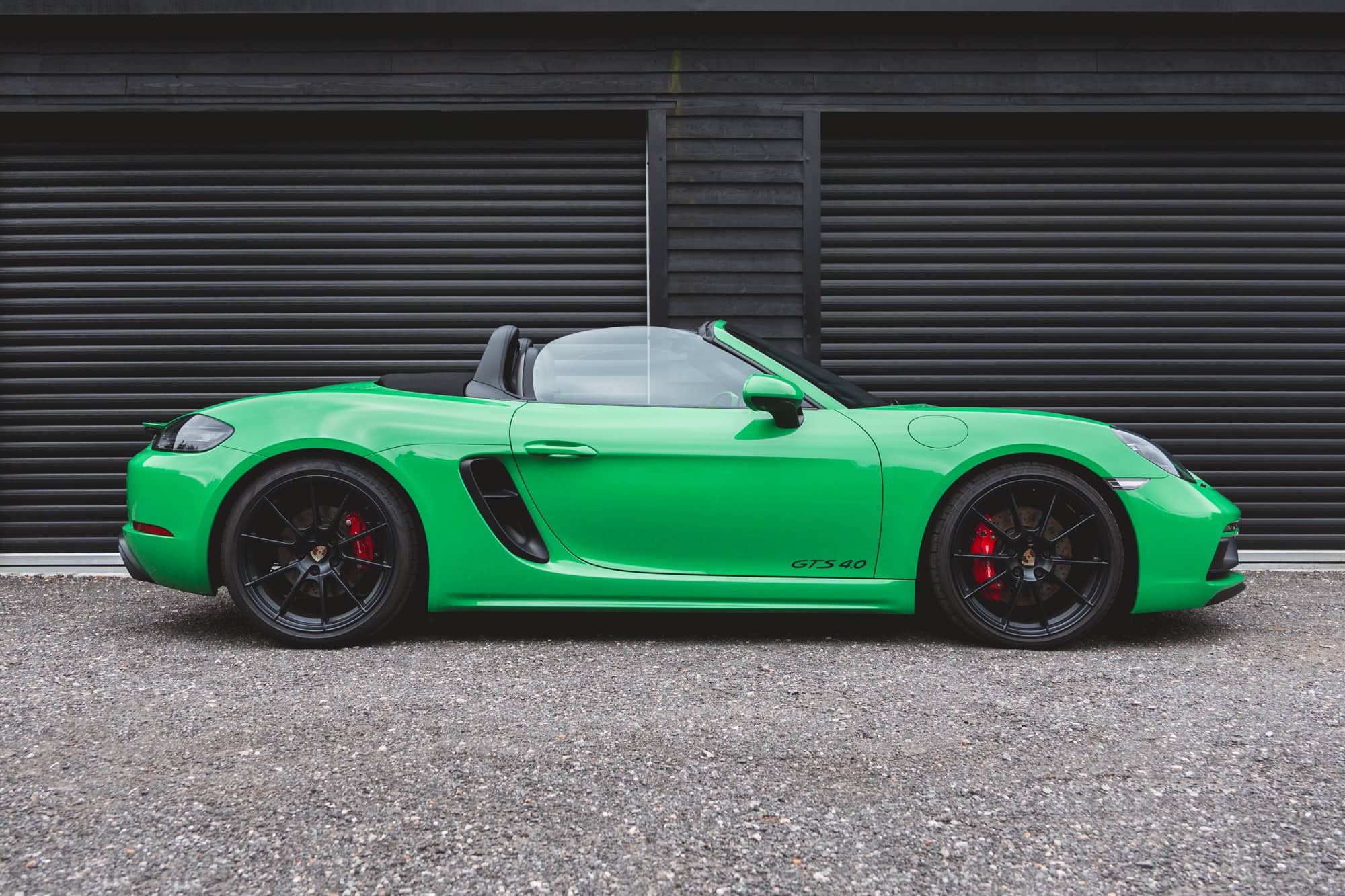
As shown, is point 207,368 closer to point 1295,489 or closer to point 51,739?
point 51,739

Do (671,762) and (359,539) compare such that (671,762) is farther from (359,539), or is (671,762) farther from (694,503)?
(359,539)

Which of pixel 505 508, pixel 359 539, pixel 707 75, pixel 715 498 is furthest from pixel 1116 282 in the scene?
pixel 359 539

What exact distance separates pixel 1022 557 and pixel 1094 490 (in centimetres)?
35

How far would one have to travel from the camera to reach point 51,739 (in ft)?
8.00

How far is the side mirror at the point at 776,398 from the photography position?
128 inches

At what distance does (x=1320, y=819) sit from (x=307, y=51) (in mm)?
6080

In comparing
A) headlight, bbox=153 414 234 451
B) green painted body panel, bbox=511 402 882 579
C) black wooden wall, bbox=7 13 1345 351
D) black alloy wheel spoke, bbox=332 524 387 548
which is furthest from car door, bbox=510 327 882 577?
black wooden wall, bbox=7 13 1345 351

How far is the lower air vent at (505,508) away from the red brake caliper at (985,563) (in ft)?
4.93

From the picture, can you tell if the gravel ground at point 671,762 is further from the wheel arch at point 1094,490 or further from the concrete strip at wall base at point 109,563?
the concrete strip at wall base at point 109,563

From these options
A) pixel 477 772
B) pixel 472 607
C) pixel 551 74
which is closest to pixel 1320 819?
pixel 477 772

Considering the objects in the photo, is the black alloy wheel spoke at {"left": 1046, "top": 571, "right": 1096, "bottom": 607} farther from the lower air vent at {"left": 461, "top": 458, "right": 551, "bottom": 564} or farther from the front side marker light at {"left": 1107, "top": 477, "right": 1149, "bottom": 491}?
the lower air vent at {"left": 461, "top": 458, "right": 551, "bottom": 564}

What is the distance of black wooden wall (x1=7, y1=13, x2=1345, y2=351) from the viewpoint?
5.73 m

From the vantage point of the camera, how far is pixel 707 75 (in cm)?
579

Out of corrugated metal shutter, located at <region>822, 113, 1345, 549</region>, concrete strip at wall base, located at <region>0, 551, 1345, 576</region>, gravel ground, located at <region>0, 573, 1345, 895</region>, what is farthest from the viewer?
corrugated metal shutter, located at <region>822, 113, 1345, 549</region>
